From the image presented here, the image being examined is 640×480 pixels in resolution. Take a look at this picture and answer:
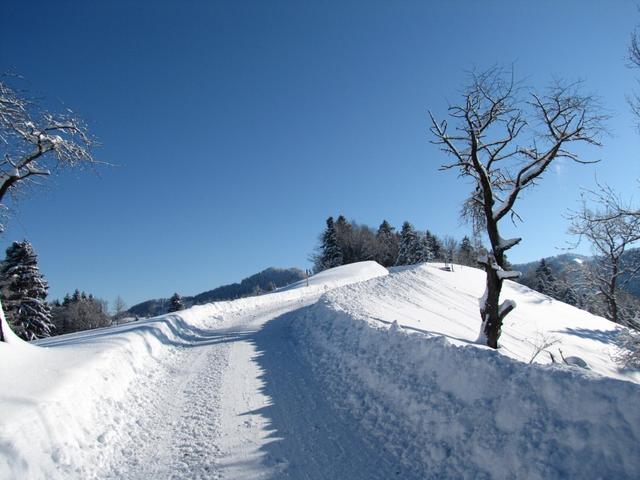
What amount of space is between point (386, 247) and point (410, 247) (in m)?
9.95

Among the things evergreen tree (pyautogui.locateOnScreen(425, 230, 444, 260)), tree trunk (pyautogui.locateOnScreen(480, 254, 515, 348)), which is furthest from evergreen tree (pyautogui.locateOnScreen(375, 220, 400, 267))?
tree trunk (pyautogui.locateOnScreen(480, 254, 515, 348))

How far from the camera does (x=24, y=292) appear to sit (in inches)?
1248

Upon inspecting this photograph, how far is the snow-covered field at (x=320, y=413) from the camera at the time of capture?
184 inches

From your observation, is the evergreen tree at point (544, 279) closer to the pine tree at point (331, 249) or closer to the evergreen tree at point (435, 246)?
the evergreen tree at point (435, 246)

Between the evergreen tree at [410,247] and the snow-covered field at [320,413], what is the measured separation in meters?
54.3

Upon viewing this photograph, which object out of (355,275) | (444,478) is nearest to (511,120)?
(444,478)

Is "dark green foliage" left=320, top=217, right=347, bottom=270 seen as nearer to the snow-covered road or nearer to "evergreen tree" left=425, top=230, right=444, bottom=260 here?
"evergreen tree" left=425, top=230, right=444, bottom=260

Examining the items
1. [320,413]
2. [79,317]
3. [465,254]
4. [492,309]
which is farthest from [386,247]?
[320,413]

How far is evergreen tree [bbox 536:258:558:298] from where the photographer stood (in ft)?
200

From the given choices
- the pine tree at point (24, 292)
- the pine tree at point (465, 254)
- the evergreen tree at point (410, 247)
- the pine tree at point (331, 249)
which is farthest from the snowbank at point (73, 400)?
the pine tree at point (465, 254)

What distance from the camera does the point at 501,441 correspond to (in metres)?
5.00

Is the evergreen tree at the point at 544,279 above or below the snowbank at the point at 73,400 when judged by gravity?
below

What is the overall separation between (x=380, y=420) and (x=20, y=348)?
28.7ft

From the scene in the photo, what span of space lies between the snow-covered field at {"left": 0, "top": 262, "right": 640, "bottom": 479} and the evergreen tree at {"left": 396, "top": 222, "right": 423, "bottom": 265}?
5430 cm
